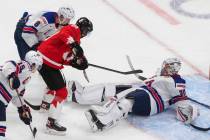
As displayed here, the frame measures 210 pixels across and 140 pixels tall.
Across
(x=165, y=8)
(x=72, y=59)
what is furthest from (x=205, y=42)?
(x=72, y=59)

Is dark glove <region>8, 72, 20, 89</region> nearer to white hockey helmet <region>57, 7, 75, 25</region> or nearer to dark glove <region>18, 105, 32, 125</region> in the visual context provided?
dark glove <region>18, 105, 32, 125</region>

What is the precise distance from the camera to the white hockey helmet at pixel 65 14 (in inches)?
148

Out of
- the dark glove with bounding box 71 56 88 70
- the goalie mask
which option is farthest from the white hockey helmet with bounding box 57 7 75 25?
the dark glove with bounding box 71 56 88 70

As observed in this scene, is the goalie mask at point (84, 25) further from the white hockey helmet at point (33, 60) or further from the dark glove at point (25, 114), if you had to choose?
the dark glove at point (25, 114)

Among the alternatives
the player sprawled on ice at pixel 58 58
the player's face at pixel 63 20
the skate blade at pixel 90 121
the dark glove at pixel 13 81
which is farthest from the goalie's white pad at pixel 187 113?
the dark glove at pixel 13 81

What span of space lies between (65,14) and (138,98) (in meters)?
0.73

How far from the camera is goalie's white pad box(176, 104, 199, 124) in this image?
365 cm

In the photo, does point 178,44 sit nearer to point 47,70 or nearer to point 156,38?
point 156,38

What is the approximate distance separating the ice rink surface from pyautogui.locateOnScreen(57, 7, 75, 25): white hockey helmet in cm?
49

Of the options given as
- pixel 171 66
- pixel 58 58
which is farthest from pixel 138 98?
pixel 58 58

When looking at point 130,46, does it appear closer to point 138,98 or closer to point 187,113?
point 138,98

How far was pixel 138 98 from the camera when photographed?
12.1 ft

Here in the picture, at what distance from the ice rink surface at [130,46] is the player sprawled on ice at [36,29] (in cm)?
26

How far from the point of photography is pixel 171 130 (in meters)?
3.64
